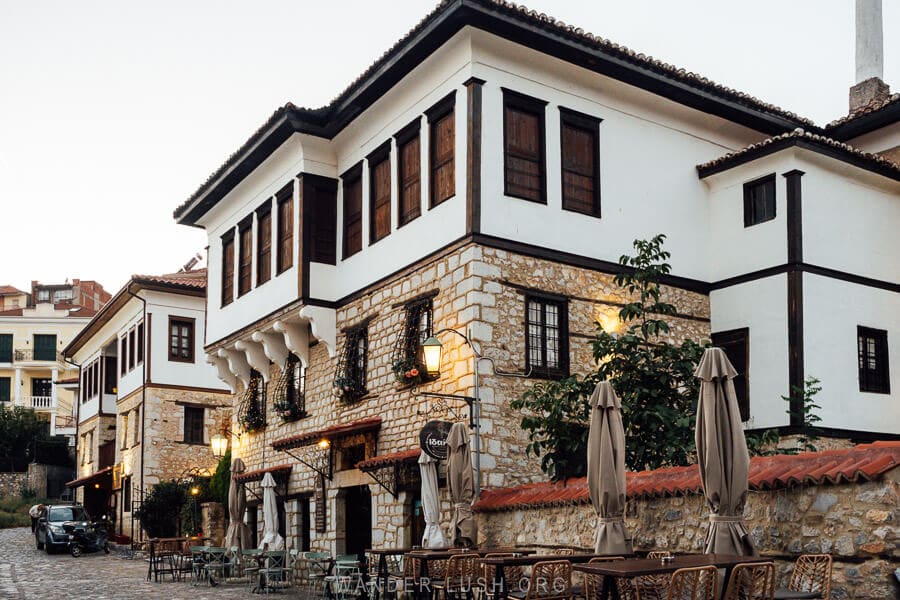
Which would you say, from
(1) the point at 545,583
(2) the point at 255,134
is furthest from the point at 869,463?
(2) the point at 255,134

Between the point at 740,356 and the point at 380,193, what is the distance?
6.76m

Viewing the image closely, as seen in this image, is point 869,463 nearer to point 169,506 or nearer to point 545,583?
point 545,583

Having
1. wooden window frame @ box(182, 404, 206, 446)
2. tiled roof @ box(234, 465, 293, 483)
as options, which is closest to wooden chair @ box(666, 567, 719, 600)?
tiled roof @ box(234, 465, 293, 483)

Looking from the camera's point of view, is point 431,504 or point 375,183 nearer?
point 431,504

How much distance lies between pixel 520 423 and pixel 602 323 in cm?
253

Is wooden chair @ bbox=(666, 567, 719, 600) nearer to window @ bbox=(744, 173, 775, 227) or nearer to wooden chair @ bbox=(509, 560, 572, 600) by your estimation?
wooden chair @ bbox=(509, 560, 572, 600)

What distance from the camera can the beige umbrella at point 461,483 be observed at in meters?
13.7

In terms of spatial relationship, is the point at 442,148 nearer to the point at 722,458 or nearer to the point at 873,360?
the point at 873,360

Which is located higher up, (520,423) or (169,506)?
(520,423)

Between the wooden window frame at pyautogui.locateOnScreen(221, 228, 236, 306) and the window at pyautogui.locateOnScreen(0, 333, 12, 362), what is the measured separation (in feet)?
139

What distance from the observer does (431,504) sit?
47.0ft

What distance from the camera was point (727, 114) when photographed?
18.4 m

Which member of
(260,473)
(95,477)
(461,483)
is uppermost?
(461,483)

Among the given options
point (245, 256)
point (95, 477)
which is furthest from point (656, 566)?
point (95, 477)
